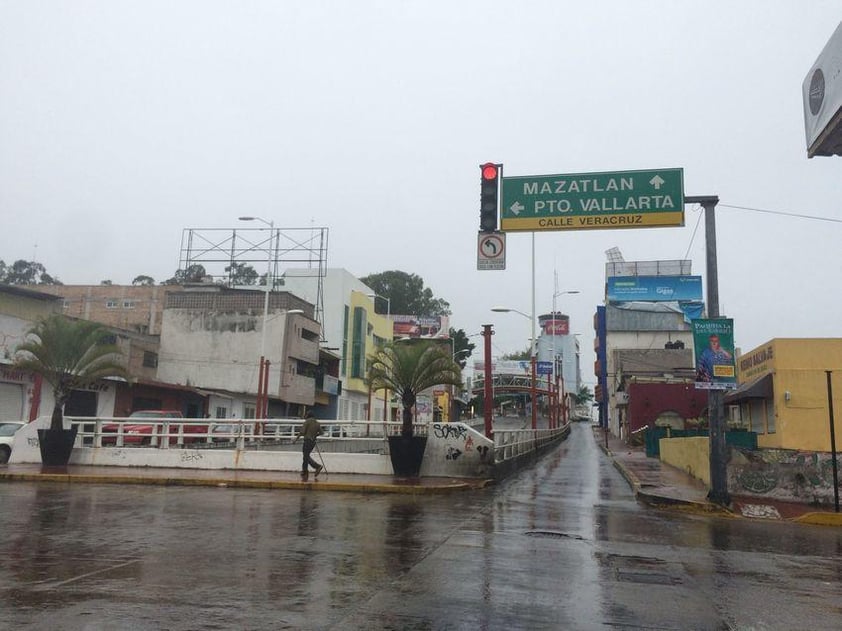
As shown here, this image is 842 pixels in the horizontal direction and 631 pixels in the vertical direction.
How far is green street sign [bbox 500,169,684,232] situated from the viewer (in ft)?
45.3

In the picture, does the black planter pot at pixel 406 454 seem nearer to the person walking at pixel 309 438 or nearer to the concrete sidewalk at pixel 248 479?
the concrete sidewalk at pixel 248 479

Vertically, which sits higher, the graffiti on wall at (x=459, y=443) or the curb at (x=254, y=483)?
the graffiti on wall at (x=459, y=443)

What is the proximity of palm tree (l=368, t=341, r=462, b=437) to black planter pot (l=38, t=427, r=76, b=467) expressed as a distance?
9268 millimetres

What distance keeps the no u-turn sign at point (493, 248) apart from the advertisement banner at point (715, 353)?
4.29 m

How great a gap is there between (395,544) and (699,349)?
8.46 m

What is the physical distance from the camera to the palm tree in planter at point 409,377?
62.3ft

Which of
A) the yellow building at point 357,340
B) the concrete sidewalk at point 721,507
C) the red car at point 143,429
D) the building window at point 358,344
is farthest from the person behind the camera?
the building window at point 358,344

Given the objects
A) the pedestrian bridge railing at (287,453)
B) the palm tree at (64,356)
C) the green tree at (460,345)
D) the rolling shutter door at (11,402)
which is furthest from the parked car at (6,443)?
the green tree at (460,345)

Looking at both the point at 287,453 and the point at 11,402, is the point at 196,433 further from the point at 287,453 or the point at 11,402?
the point at 11,402

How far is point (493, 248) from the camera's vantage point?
13914 mm

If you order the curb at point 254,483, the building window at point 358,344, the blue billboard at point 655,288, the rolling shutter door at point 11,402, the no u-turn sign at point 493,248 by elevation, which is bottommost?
the curb at point 254,483

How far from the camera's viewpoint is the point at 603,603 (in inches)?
250

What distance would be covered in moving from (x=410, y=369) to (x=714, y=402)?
791 centimetres

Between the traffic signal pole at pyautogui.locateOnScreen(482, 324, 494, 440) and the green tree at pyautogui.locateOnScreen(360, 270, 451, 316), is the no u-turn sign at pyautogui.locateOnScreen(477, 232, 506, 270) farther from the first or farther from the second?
the green tree at pyautogui.locateOnScreen(360, 270, 451, 316)
